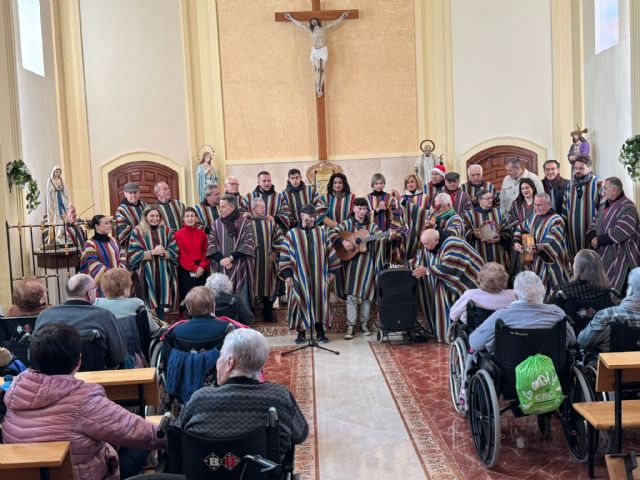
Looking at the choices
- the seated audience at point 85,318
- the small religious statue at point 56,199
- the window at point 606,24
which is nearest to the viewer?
the seated audience at point 85,318

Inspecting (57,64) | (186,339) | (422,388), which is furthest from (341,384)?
(57,64)

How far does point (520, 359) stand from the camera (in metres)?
4.71

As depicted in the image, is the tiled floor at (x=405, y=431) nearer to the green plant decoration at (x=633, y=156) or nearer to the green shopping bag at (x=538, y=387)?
the green shopping bag at (x=538, y=387)

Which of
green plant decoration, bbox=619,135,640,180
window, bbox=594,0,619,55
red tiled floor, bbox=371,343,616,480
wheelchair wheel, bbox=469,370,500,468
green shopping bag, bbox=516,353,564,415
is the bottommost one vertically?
red tiled floor, bbox=371,343,616,480

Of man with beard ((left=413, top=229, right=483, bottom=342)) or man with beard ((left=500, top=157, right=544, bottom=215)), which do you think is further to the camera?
man with beard ((left=500, top=157, right=544, bottom=215))

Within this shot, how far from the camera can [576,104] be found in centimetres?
1393

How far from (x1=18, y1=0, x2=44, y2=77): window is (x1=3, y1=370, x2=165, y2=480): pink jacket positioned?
1087 cm

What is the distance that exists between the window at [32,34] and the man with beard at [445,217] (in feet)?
25.4

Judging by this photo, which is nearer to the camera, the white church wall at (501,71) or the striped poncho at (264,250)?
the striped poncho at (264,250)

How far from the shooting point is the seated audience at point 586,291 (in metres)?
5.32

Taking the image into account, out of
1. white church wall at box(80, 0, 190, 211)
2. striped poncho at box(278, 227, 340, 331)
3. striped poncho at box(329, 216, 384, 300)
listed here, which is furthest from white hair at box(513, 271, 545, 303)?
white church wall at box(80, 0, 190, 211)

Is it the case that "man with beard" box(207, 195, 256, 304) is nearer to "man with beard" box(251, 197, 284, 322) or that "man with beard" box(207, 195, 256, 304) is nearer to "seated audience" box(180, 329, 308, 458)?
"man with beard" box(251, 197, 284, 322)

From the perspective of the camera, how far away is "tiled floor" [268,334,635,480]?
4.82m

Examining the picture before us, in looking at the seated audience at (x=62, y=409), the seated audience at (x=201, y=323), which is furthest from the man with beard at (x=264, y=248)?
the seated audience at (x=62, y=409)
